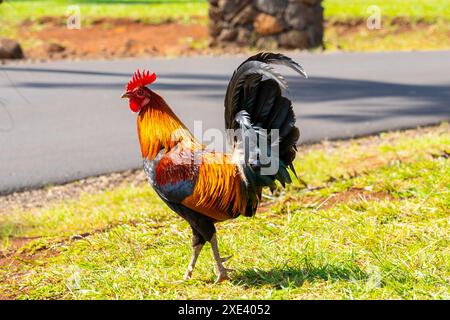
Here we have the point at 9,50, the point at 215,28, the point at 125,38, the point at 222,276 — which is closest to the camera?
the point at 222,276

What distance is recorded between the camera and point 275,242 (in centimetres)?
538

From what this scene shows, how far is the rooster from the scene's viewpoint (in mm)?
4332

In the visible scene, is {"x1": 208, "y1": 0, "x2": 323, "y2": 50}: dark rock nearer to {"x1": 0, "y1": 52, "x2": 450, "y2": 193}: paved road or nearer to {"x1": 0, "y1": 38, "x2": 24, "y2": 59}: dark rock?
{"x1": 0, "y1": 52, "x2": 450, "y2": 193}: paved road

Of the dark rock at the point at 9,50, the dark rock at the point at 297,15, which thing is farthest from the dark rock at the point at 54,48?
the dark rock at the point at 297,15

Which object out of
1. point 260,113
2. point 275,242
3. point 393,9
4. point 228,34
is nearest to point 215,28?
point 228,34

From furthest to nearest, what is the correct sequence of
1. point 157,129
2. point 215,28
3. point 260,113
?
point 215,28
point 157,129
point 260,113

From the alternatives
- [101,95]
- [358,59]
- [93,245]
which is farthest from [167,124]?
[358,59]

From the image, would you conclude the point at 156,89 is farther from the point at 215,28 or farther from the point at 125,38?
the point at 125,38

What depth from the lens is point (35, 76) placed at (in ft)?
43.2

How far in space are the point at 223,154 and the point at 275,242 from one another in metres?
1.01

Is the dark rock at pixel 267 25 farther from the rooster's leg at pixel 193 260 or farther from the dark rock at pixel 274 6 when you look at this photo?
the rooster's leg at pixel 193 260

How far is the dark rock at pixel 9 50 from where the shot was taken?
1530 cm
